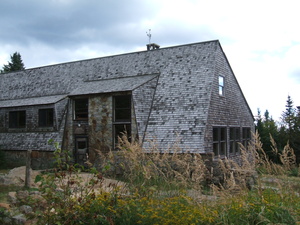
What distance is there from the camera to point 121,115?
647 inches

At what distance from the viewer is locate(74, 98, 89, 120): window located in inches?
693

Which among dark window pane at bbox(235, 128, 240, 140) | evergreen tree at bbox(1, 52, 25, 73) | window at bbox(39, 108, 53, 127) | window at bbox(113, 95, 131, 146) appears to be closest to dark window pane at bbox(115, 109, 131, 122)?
window at bbox(113, 95, 131, 146)

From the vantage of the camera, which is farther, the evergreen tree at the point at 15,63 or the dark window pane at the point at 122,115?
the evergreen tree at the point at 15,63

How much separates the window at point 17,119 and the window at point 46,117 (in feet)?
6.24

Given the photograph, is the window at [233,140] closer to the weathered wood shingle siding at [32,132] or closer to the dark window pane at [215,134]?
the dark window pane at [215,134]

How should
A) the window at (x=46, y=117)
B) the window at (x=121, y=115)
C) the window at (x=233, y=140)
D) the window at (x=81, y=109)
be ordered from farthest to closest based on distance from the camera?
the window at (x=46, y=117) → the window at (x=233, y=140) → the window at (x=81, y=109) → the window at (x=121, y=115)

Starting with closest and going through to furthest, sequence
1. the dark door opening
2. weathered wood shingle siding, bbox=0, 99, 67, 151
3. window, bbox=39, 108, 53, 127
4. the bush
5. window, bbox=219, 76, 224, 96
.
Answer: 1. the bush
2. window, bbox=219, 76, 224, 96
3. the dark door opening
4. weathered wood shingle siding, bbox=0, 99, 67, 151
5. window, bbox=39, 108, 53, 127

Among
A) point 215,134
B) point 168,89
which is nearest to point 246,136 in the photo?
point 215,134

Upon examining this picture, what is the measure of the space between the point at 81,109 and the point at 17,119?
18.0 ft

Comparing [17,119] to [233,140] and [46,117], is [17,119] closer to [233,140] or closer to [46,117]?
[46,117]

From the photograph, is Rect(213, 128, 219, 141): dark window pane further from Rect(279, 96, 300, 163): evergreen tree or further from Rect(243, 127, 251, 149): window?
Rect(279, 96, 300, 163): evergreen tree

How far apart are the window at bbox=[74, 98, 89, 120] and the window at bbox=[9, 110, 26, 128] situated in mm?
4662

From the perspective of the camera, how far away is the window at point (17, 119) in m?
20.7

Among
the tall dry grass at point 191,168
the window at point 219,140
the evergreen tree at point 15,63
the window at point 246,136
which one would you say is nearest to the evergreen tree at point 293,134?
the window at point 246,136
